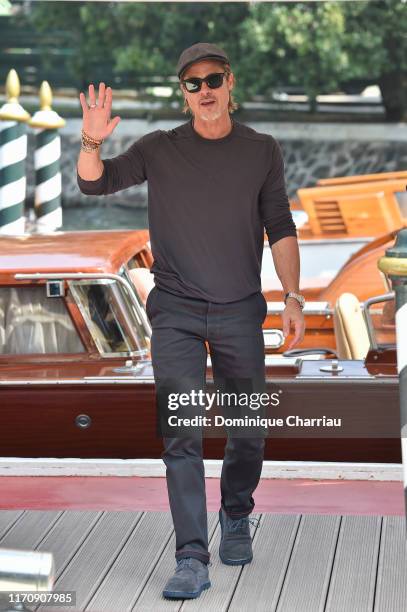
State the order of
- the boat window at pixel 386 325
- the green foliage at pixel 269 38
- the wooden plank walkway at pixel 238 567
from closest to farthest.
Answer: the wooden plank walkway at pixel 238 567 < the boat window at pixel 386 325 < the green foliage at pixel 269 38

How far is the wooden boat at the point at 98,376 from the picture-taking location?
19.7 feet

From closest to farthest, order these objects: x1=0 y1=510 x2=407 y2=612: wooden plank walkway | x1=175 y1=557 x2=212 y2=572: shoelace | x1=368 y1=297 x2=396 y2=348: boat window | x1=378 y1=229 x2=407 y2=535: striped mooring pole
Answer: x1=378 y1=229 x2=407 y2=535: striped mooring pole → x1=0 y1=510 x2=407 y2=612: wooden plank walkway → x1=175 y1=557 x2=212 y2=572: shoelace → x1=368 y1=297 x2=396 y2=348: boat window

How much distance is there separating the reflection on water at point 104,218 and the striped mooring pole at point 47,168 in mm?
13125

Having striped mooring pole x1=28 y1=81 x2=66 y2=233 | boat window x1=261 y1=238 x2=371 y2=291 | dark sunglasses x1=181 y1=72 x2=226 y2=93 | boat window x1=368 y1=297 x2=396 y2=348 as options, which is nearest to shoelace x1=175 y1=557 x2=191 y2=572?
dark sunglasses x1=181 y1=72 x2=226 y2=93

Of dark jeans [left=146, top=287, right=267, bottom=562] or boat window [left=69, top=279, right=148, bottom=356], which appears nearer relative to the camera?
dark jeans [left=146, top=287, right=267, bottom=562]

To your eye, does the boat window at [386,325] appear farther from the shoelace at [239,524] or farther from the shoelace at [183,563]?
the shoelace at [183,563]

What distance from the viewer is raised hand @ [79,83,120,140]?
3953 millimetres

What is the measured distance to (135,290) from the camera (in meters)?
6.34

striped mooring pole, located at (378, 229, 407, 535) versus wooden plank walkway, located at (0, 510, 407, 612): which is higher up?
striped mooring pole, located at (378, 229, 407, 535)

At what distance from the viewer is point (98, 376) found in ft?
19.8

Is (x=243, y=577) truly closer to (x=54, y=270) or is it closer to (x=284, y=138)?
(x=54, y=270)

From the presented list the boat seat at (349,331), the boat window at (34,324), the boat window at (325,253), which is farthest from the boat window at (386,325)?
the boat window at (325,253)

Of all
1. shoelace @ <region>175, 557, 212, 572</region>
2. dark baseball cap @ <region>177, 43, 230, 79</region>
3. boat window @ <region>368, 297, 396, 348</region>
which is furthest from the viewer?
boat window @ <region>368, 297, 396, 348</region>

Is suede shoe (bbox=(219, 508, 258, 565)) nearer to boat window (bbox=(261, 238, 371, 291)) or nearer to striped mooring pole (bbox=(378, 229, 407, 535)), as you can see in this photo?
striped mooring pole (bbox=(378, 229, 407, 535))
